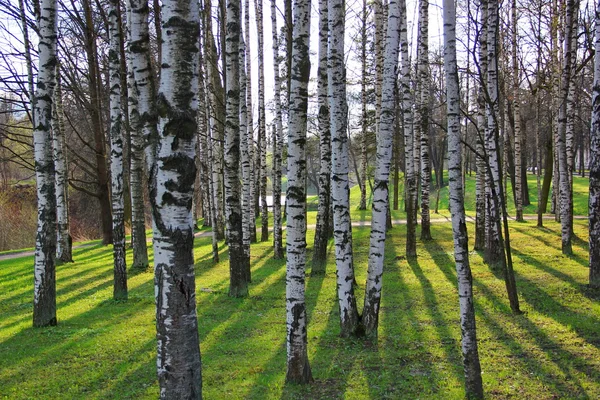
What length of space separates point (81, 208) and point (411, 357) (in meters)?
34.6

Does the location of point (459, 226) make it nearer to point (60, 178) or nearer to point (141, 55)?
point (141, 55)

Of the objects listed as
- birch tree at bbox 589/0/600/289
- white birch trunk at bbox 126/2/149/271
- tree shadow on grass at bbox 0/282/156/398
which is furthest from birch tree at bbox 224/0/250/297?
birch tree at bbox 589/0/600/289

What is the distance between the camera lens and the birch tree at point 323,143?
1123cm

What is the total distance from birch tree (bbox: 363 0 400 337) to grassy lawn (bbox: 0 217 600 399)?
3.41 feet

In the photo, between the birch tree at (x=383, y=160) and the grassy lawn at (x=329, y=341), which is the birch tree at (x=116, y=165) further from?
the birch tree at (x=383, y=160)

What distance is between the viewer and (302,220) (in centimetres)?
638

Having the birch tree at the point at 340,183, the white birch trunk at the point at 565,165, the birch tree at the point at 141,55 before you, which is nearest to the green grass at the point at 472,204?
the white birch trunk at the point at 565,165

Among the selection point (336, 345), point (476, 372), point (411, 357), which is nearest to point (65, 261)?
point (336, 345)

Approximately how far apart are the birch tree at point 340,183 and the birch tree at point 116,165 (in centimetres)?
512

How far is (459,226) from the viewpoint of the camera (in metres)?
5.54

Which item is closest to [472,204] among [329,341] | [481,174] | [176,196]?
[481,174]

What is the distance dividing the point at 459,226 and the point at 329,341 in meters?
3.40

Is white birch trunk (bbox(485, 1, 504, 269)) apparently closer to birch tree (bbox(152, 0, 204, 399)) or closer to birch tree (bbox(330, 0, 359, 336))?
→ birch tree (bbox(330, 0, 359, 336))

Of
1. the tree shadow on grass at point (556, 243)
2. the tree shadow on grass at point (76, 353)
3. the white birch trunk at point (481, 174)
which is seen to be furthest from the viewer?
the tree shadow on grass at point (556, 243)
